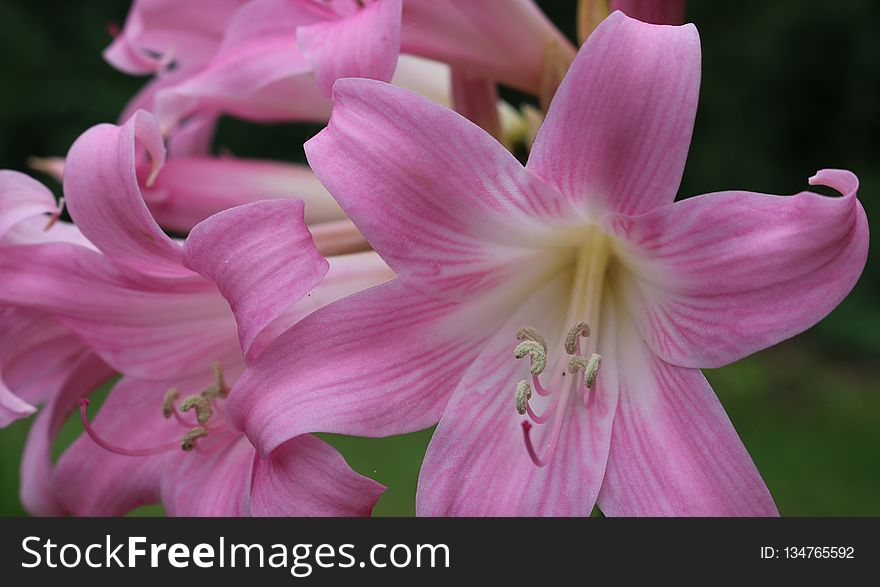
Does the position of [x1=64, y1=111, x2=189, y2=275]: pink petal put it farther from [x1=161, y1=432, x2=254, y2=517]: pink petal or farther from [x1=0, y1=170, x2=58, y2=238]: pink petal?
[x1=161, y1=432, x2=254, y2=517]: pink petal

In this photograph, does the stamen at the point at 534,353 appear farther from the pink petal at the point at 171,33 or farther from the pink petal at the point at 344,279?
the pink petal at the point at 171,33

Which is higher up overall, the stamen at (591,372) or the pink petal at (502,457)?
the stamen at (591,372)

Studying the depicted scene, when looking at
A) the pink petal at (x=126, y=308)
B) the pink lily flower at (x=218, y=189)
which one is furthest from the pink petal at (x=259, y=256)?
the pink lily flower at (x=218, y=189)

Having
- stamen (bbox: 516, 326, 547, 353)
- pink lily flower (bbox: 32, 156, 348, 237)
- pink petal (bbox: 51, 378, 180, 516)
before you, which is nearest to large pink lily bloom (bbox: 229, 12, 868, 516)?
stamen (bbox: 516, 326, 547, 353)

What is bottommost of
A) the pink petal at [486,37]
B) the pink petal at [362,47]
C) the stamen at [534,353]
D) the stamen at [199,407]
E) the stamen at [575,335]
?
the stamen at [534,353]

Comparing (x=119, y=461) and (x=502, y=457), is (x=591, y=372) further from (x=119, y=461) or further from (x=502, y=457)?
(x=119, y=461)

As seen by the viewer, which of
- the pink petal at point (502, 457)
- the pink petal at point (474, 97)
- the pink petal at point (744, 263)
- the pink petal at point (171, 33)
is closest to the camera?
the pink petal at point (744, 263)

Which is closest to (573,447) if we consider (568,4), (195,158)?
(195,158)
